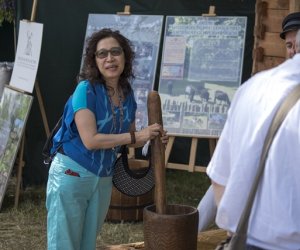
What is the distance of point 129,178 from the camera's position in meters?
3.23

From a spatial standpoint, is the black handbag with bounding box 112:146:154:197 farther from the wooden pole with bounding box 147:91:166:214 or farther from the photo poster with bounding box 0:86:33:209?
the photo poster with bounding box 0:86:33:209

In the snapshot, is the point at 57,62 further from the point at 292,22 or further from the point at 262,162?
the point at 262,162

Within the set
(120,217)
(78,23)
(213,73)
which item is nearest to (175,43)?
(213,73)

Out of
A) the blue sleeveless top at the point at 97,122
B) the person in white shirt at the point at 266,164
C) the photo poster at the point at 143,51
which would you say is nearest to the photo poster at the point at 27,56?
the photo poster at the point at 143,51

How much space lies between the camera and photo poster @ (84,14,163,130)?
5820 millimetres

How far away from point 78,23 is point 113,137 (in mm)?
3827

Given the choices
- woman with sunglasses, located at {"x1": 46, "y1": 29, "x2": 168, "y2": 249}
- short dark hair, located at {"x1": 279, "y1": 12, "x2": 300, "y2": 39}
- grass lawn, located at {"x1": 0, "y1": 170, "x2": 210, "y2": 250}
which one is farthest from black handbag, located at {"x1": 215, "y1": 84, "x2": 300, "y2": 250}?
grass lawn, located at {"x1": 0, "y1": 170, "x2": 210, "y2": 250}

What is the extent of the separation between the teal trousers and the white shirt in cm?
143

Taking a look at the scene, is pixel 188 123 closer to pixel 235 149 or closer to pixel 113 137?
pixel 113 137

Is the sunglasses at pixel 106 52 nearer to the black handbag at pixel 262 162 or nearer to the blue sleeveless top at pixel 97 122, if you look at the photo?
the blue sleeveless top at pixel 97 122

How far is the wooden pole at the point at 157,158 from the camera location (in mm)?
2871

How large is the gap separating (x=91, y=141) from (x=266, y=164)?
1.49m

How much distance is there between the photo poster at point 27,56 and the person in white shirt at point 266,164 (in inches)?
155

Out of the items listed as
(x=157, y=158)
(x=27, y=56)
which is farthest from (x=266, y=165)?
(x=27, y=56)
